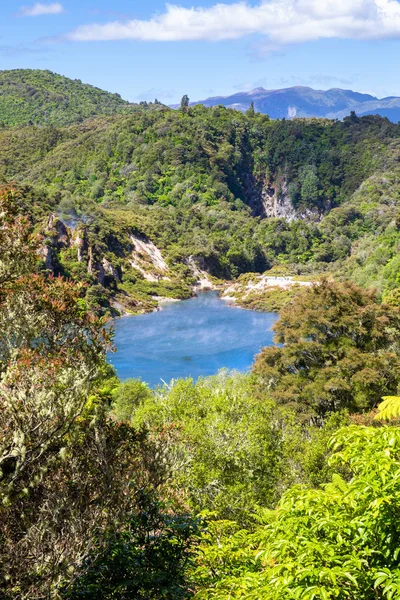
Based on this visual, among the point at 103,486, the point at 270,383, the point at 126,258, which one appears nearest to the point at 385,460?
the point at 103,486

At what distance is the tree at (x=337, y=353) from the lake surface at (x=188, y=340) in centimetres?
2481

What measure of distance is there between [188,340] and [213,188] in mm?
84689

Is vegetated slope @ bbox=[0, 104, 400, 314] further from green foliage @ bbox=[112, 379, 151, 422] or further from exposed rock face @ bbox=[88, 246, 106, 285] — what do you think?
green foliage @ bbox=[112, 379, 151, 422]

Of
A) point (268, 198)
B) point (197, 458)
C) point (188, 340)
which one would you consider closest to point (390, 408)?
point (197, 458)

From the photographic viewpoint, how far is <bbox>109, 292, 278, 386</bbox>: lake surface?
61.6m

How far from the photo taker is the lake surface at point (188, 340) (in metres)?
61.6

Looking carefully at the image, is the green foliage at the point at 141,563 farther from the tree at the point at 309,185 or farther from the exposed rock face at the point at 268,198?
the exposed rock face at the point at 268,198

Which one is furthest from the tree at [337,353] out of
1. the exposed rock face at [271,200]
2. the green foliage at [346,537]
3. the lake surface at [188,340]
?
the exposed rock face at [271,200]

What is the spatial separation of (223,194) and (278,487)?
143322 mm

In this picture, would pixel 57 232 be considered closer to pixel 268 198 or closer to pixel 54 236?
pixel 54 236

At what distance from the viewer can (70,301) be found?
809 centimetres

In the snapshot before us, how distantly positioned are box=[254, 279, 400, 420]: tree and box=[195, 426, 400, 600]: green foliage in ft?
56.6

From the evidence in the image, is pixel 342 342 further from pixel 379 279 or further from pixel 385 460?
pixel 379 279

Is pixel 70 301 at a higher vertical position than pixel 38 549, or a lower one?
higher
